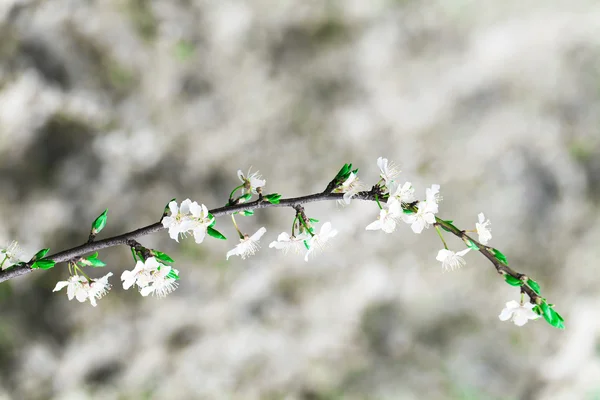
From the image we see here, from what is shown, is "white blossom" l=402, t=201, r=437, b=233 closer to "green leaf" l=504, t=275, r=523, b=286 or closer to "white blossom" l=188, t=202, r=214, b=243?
"green leaf" l=504, t=275, r=523, b=286

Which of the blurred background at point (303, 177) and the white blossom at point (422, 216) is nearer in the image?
the white blossom at point (422, 216)

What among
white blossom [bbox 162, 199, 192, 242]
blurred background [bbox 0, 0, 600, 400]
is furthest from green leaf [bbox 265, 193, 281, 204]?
blurred background [bbox 0, 0, 600, 400]

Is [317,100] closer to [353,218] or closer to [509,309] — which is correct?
[353,218]

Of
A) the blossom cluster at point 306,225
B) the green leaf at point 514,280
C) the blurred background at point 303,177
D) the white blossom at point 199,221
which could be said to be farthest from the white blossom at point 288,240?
the blurred background at point 303,177

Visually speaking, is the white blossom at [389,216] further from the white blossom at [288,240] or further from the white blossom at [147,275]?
the white blossom at [147,275]

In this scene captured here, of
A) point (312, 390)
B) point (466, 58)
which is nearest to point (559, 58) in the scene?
point (466, 58)

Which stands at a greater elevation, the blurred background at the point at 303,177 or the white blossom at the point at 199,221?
the blurred background at the point at 303,177

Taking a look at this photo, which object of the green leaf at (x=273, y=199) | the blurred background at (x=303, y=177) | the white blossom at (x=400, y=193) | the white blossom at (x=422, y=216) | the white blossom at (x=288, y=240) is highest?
the blurred background at (x=303, y=177)

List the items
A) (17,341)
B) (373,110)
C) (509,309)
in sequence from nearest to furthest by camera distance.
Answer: (509,309) → (17,341) → (373,110)

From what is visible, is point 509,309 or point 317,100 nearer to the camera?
point 509,309

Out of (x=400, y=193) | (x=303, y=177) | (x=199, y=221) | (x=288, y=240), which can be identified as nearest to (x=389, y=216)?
(x=400, y=193)
